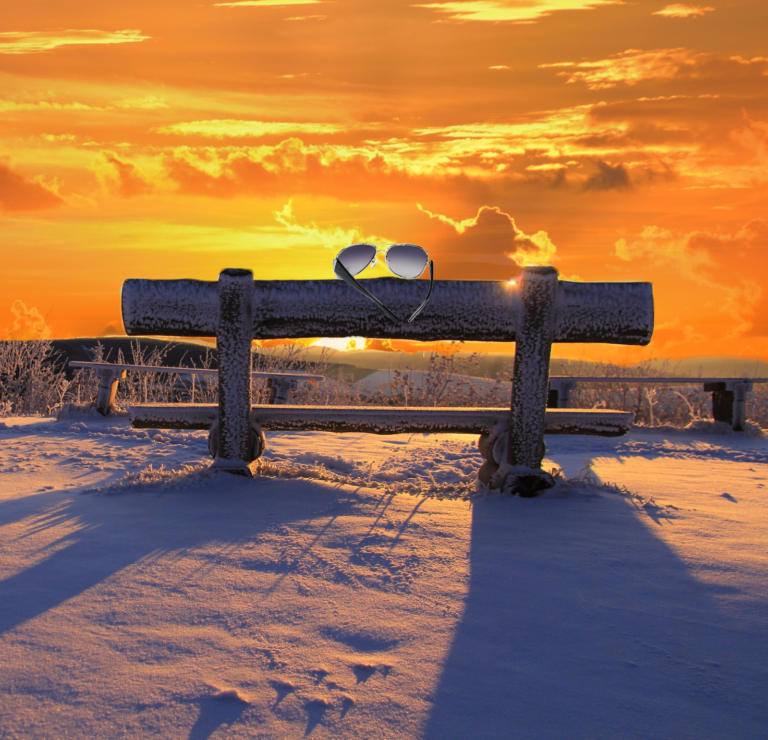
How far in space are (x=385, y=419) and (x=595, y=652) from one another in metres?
2.11

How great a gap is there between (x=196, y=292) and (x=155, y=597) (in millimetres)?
1904

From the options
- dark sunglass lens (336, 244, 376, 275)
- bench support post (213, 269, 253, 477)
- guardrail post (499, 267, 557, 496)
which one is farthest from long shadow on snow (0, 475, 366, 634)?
dark sunglass lens (336, 244, 376, 275)

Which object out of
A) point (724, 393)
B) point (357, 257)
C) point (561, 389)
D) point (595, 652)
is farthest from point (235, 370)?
point (724, 393)

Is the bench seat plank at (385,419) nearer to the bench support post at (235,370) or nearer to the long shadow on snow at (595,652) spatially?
the bench support post at (235,370)

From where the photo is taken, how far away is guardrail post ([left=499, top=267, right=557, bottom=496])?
3.46m

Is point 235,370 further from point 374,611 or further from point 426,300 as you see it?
point 374,611

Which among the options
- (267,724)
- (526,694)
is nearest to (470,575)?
(526,694)


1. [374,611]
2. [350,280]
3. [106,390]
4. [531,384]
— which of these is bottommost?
[106,390]

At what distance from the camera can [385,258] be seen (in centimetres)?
330

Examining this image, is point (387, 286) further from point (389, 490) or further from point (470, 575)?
point (470, 575)

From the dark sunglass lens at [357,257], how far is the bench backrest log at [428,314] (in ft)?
0.57

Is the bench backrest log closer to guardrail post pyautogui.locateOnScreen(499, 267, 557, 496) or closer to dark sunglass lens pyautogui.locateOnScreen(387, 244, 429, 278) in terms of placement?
guardrail post pyautogui.locateOnScreen(499, 267, 557, 496)

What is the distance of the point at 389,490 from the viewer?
3697mm

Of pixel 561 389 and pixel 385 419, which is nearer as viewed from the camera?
pixel 385 419
